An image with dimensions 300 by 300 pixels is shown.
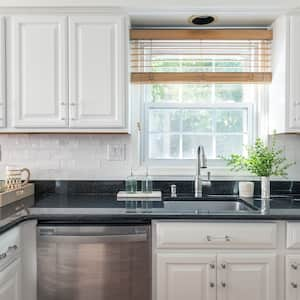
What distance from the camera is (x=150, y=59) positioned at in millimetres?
2541

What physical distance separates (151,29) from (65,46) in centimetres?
67

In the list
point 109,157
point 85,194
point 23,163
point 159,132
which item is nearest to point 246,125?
point 159,132

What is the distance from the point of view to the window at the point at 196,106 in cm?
254

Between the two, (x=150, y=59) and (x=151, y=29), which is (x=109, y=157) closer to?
(x=150, y=59)

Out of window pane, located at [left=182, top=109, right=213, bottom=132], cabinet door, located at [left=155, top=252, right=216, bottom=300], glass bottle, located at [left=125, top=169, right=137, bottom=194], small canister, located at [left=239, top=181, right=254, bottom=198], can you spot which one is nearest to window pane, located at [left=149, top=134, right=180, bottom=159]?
window pane, located at [left=182, top=109, right=213, bottom=132]

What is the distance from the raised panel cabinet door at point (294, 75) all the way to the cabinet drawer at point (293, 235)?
2.27 ft

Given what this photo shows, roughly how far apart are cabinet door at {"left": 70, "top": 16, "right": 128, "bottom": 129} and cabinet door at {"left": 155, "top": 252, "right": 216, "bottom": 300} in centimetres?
91

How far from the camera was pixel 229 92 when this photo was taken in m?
2.60

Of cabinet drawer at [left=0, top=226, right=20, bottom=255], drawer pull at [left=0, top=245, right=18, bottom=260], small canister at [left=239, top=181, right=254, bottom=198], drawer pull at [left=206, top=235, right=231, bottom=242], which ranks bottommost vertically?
drawer pull at [left=0, top=245, right=18, bottom=260]

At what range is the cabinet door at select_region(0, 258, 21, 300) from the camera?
5.18ft

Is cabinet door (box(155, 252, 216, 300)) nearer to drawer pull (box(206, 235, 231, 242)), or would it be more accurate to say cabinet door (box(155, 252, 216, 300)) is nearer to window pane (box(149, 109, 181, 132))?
drawer pull (box(206, 235, 231, 242))

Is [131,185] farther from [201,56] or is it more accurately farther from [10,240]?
[201,56]

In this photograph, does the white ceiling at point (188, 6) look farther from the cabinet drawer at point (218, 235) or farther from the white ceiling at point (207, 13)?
the cabinet drawer at point (218, 235)

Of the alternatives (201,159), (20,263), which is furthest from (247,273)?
(20,263)
